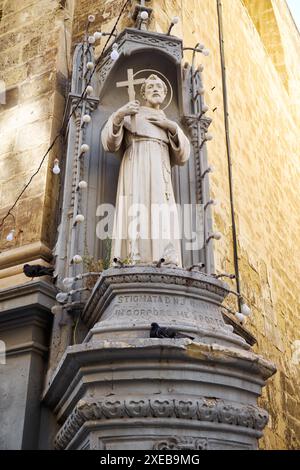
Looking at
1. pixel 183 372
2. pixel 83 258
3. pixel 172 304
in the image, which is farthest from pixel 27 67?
pixel 183 372

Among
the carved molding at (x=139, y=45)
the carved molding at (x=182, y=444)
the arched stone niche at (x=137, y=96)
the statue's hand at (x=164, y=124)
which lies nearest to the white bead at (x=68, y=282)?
the arched stone niche at (x=137, y=96)

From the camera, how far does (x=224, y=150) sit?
7.98 m

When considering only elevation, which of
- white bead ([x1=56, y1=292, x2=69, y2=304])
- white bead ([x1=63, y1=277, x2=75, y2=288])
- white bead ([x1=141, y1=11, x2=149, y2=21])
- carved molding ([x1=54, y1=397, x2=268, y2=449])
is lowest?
carved molding ([x1=54, y1=397, x2=268, y2=449])

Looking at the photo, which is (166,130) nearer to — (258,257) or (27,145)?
(27,145)

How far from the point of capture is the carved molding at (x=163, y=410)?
12.0 feet

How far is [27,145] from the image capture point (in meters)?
5.88

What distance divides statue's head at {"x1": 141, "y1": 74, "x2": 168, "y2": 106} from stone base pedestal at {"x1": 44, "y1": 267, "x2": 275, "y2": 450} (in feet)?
5.37

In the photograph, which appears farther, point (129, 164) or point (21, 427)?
point (129, 164)

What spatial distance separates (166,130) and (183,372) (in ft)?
6.81

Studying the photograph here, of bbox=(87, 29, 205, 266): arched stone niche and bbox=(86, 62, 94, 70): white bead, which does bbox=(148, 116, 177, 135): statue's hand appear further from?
bbox=(86, 62, 94, 70): white bead

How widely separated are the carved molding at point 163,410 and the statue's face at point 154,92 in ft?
8.11

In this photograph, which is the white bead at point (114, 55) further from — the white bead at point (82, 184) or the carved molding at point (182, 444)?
the carved molding at point (182, 444)

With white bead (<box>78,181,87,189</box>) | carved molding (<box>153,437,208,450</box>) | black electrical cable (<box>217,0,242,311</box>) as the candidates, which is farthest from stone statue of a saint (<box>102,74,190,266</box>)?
black electrical cable (<box>217,0,242,311</box>)

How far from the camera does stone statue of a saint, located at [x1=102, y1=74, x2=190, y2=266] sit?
468 centimetres
